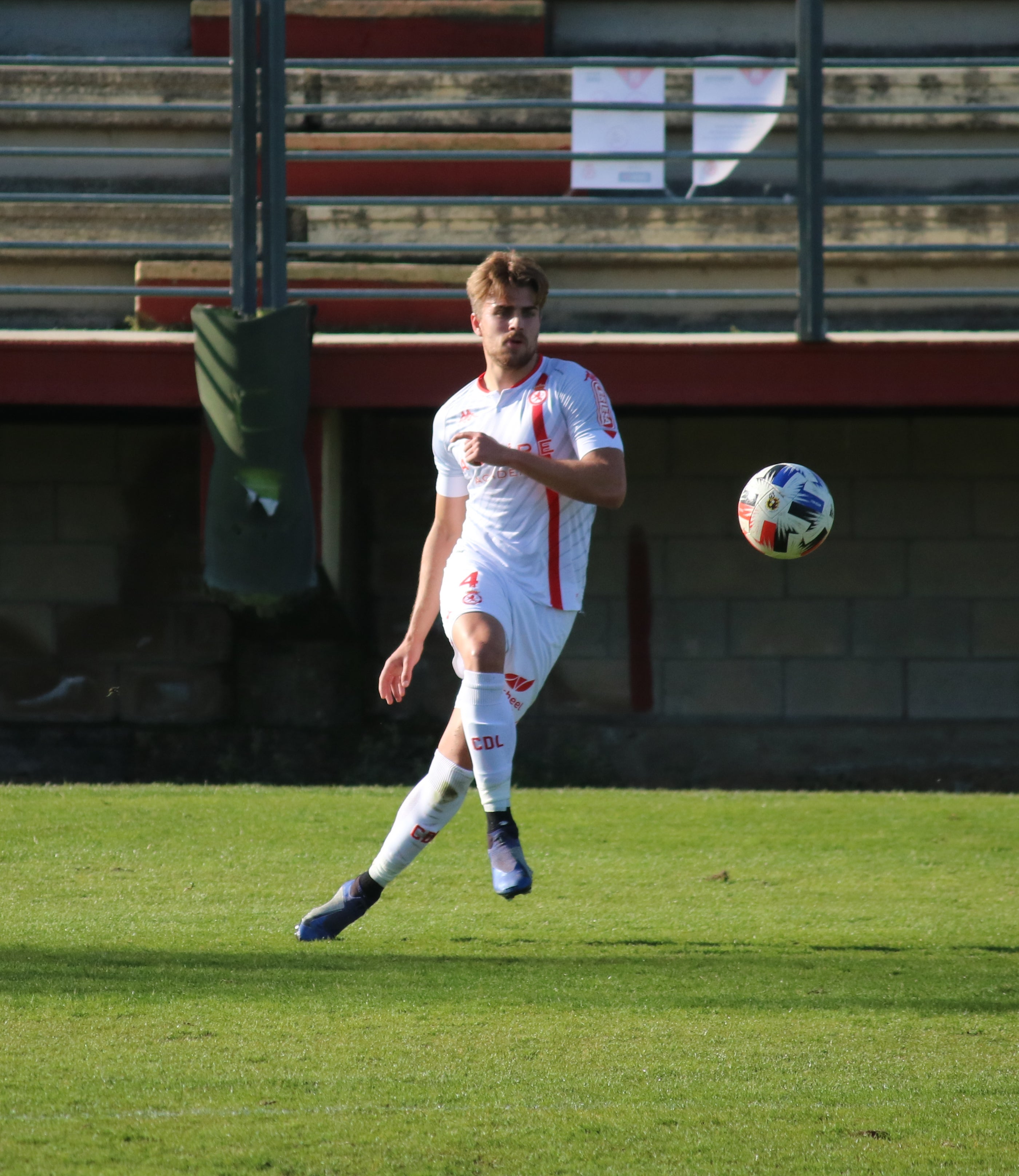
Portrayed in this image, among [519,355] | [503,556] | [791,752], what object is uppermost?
[519,355]

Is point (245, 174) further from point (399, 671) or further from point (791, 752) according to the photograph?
point (791, 752)

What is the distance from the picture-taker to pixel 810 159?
7.42 meters

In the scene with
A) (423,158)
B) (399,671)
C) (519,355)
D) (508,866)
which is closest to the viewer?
(508,866)

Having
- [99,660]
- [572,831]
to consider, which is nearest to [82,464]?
[99,660]

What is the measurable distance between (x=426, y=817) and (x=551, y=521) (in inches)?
35.2

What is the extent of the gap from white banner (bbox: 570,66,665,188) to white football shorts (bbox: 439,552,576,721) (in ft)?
16.9

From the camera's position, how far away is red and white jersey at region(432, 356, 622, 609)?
163 inches

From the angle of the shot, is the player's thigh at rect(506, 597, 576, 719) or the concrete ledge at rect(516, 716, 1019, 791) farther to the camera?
the concrete ledge at rect(516, 716, 1019, 791)

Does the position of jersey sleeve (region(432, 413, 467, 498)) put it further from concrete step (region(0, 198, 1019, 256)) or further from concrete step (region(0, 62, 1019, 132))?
concrete step (region(0, 62, 1019, 132))

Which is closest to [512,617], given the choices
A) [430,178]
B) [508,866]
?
[508,866]

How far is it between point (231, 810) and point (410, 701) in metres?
2.96

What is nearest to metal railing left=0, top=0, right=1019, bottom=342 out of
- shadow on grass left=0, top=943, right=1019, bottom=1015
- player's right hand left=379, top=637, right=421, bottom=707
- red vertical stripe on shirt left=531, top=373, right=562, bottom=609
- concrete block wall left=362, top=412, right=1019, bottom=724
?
concrete block wall left=362, top=412, right=1019, bottom=724

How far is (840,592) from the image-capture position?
925 centimetres

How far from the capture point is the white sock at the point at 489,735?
391 centimetres
